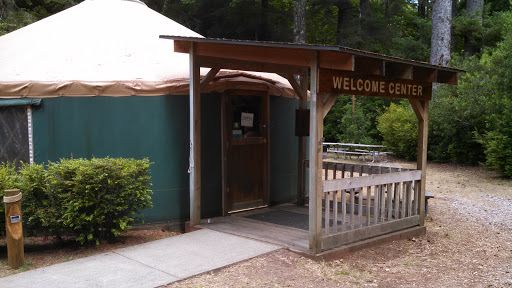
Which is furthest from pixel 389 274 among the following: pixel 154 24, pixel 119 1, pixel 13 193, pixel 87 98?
pixel 119 1

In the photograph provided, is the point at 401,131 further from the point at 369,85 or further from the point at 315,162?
the point at 315,162

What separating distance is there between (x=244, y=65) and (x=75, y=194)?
2.87 metres

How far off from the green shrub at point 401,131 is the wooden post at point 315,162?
10901mm

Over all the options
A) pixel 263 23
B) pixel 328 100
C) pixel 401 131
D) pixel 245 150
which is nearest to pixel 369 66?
pixel 328 100

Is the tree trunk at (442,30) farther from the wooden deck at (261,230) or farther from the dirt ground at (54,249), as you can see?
the dirt ground at (54,249)

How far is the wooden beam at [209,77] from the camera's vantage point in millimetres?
6458

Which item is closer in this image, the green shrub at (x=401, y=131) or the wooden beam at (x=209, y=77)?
the wooden beam at (x=209, y=77)

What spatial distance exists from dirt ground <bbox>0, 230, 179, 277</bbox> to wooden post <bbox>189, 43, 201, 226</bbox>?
613mm

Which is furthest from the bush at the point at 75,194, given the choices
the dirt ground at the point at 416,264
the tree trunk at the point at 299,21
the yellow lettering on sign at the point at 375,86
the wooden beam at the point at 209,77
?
the tree trunk at the point at 299,21

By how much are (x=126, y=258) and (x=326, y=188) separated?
7.33 feet

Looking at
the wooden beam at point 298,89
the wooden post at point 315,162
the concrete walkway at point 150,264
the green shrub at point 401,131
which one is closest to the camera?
the concrete walkway at point 150,264

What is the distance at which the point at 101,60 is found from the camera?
22.1ft

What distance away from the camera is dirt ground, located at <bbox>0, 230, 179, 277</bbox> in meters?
4.85

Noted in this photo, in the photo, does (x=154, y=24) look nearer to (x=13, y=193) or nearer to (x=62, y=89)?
(x=62, y=89)
